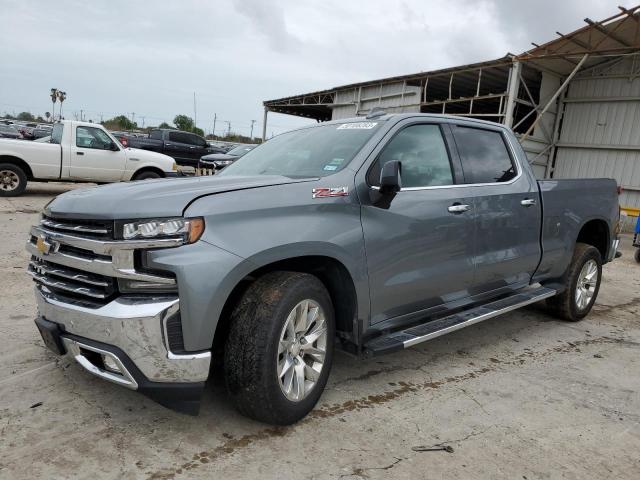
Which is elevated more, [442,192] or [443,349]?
[442,192]

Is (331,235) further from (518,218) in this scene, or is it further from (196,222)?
(518,218)

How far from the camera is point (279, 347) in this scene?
2758mm

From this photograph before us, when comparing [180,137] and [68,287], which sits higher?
[180,137]

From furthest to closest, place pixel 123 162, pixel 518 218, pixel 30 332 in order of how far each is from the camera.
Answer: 1. pixel 123 162
2. pixel 518 218
3. pixel 30 332

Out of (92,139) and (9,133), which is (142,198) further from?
(9,133)

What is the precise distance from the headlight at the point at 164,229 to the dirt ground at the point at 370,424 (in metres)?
1.10

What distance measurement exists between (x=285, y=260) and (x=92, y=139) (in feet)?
35.3

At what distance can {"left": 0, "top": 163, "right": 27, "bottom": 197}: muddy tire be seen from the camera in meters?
11.4

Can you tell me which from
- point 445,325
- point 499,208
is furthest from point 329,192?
point 499,208

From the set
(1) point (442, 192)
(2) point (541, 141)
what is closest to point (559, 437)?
(1) point (442, 192)

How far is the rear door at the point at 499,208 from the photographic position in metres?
4.07

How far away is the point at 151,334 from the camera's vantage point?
7.97 ft

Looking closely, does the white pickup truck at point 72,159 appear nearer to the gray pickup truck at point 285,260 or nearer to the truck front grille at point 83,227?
the gray pickup truck at point 285,260

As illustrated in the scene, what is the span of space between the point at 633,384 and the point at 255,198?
3.19 meters
